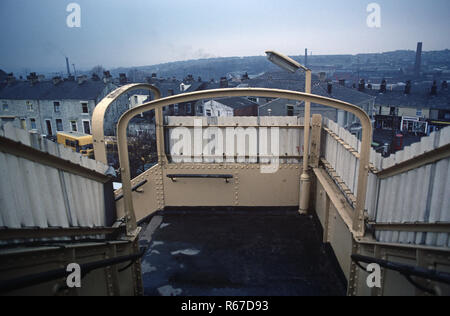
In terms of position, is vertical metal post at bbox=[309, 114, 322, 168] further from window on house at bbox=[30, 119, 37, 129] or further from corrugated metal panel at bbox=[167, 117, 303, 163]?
window on house at bbox=[30, 119, 37, 129]

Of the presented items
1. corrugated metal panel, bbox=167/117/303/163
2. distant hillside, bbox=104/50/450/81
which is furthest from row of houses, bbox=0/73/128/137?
distant hillside, bbox=104/50/450/81

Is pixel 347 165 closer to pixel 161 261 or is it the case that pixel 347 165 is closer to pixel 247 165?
pixel 247 165

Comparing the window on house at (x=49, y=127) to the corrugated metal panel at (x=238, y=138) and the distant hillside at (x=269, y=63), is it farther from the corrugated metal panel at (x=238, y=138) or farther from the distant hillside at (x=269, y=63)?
the distant hillside at (x=269, y=63)

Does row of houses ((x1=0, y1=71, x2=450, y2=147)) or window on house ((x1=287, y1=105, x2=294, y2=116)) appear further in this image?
row of houses ((x1=0, y1=71, x2=450, y2=147))

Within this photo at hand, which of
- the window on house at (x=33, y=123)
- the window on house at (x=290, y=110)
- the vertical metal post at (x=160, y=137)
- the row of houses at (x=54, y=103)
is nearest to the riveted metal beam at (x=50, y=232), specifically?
the vertical metal post at (x=160, y=137)

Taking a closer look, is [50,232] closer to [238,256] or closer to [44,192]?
[44,192]
